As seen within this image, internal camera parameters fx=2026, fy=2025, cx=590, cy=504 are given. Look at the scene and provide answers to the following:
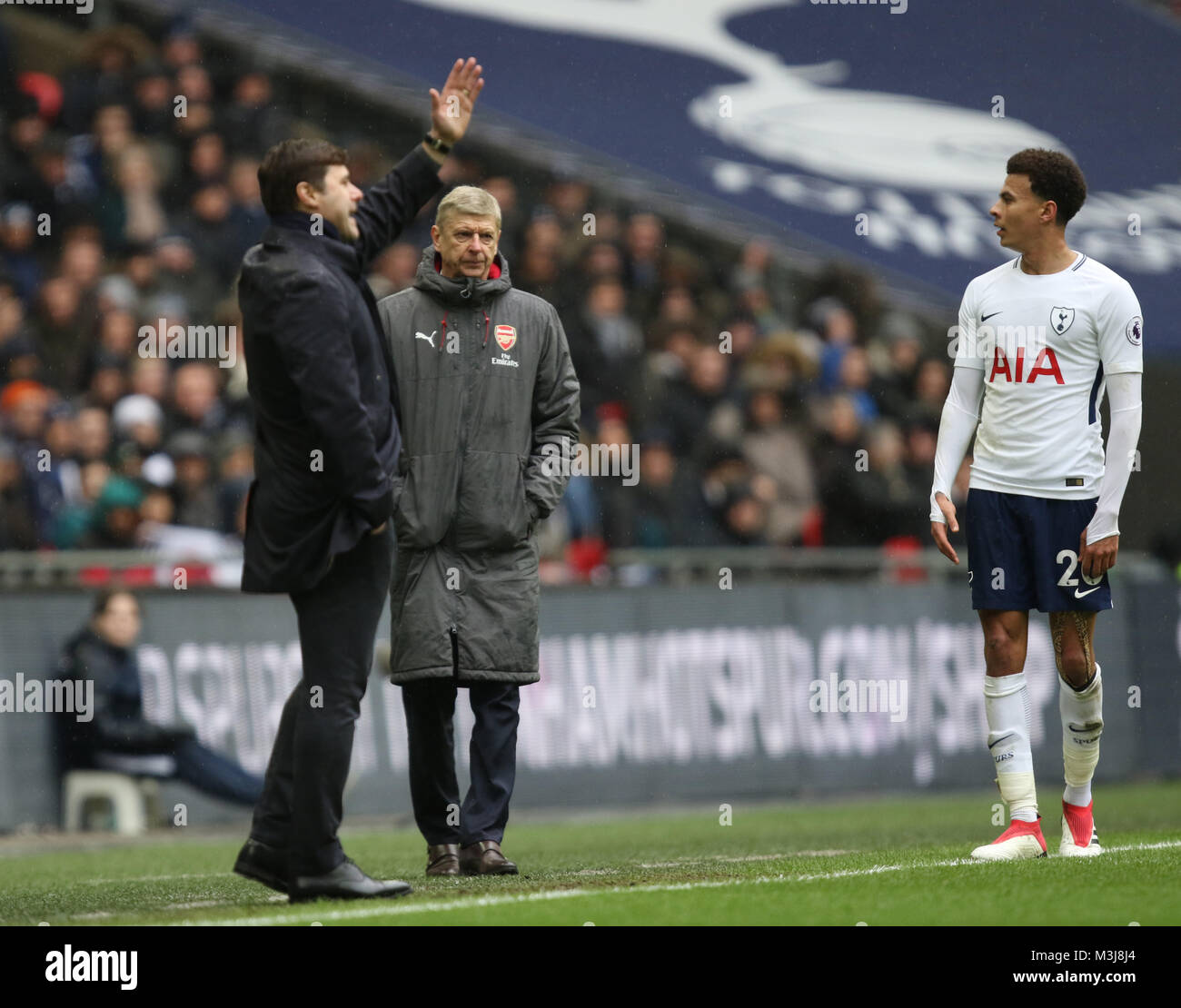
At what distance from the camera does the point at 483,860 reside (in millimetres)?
7098

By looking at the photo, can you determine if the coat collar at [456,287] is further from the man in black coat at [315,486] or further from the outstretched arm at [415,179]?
the man in black coat at [315,486]

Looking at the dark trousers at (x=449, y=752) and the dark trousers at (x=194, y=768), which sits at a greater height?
the dark trousers at (x=449, y=752)

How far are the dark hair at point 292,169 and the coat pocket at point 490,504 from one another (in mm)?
1482

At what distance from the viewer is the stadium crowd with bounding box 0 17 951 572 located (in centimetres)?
1238

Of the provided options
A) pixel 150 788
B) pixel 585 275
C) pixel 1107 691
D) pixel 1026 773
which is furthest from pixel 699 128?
pixel 1026 773

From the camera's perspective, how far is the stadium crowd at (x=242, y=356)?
1238cm

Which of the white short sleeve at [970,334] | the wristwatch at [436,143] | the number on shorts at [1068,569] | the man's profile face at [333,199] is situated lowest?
the number on shorts at [1068,569]

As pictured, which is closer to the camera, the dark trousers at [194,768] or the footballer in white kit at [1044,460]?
the footballer in white kit at [1044,460]

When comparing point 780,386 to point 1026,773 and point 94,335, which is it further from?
point 1026,773

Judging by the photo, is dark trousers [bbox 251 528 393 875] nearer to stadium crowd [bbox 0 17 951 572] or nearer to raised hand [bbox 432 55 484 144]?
raised hand [bbox 432 55 484 144]

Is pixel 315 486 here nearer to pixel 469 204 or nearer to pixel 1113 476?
pixel 469 204

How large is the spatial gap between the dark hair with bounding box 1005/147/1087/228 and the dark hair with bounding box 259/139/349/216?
2.54 m

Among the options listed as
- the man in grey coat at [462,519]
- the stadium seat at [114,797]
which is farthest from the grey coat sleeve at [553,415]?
the stadium seat at [114,797]
